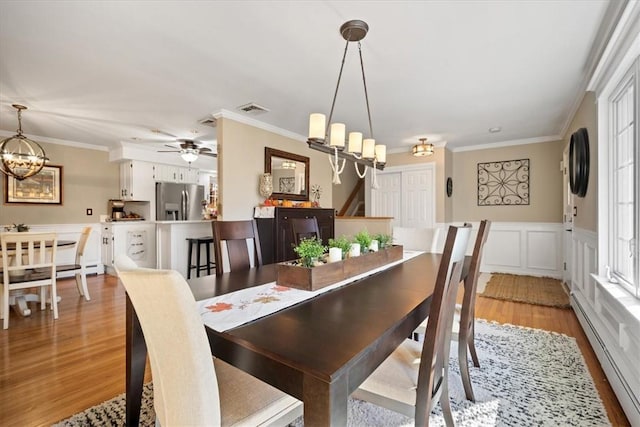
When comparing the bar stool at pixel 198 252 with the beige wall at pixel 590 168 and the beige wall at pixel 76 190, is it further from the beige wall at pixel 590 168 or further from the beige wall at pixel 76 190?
the beige wall at pixel 590 168

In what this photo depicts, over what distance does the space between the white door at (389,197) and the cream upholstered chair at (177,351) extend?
5.21 metres

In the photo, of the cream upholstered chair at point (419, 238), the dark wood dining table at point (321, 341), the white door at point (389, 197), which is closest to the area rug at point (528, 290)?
the cream upholstered chair at point (419, 238)

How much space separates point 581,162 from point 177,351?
3.68 meters

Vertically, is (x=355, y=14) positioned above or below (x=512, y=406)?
above

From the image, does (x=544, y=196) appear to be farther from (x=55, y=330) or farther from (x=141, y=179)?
(x=141, y=179)

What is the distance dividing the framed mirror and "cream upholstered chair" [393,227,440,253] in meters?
2.00

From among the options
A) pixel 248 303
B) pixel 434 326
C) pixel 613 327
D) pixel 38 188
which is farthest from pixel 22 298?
pixel 613 327

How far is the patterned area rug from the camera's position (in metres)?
1.55

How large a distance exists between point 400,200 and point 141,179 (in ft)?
16.3

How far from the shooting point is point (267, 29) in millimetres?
2012

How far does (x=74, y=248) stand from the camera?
5234mm

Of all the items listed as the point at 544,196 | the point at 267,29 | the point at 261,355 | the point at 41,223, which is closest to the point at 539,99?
the point at 544,196

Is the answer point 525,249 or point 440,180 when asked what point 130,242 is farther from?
point 525,249

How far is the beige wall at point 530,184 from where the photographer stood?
4918 mm
